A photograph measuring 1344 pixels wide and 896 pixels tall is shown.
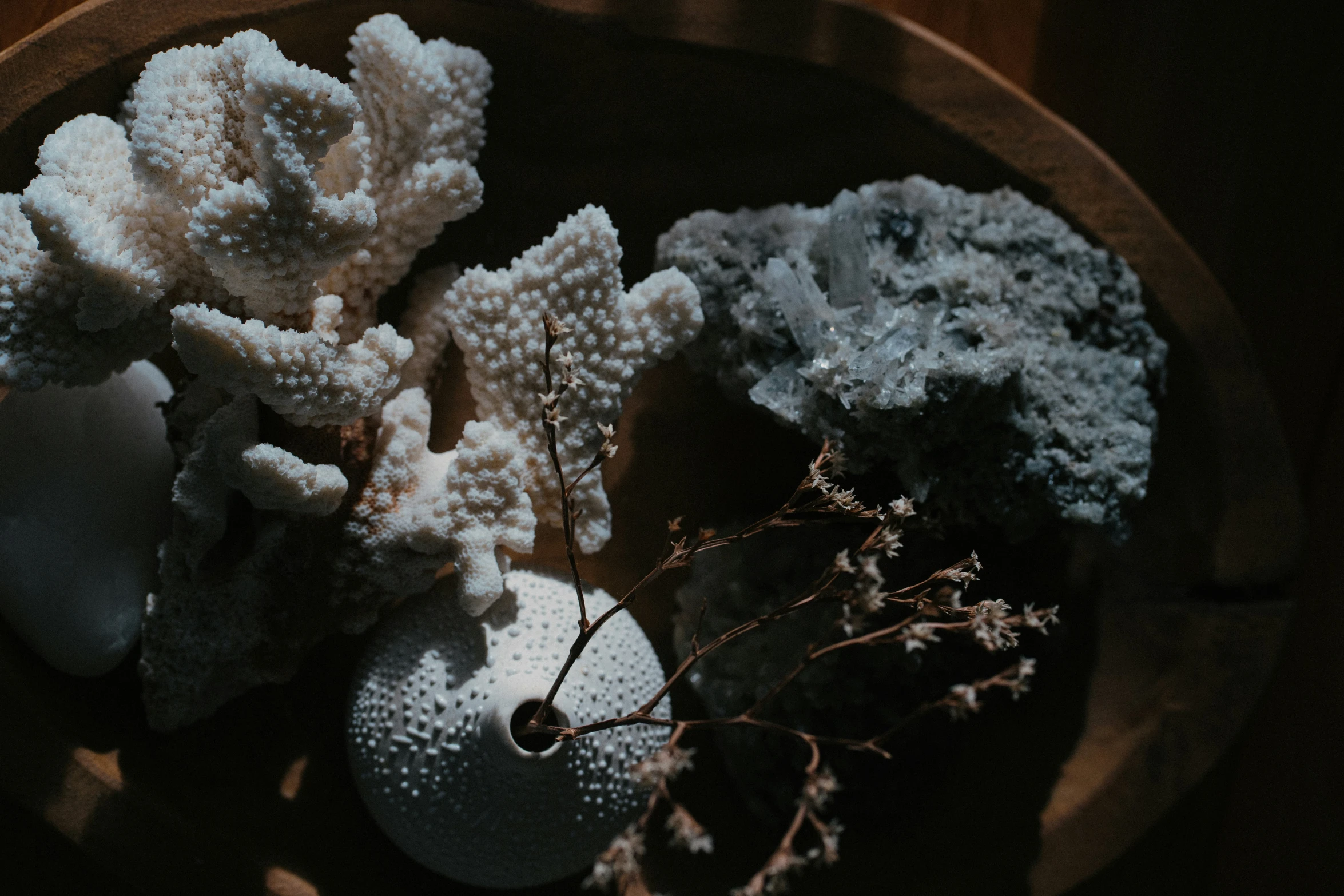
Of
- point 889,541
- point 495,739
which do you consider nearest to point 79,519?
point 495,739

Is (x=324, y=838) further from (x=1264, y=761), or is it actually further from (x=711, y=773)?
(x=1264, y=761)

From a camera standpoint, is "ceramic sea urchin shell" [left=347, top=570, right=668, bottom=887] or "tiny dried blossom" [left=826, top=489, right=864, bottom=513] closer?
"tiny dried blossom" [left=826, top=489, right=864, bottom=513]

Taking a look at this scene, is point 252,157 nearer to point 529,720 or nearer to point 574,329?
point 574,329

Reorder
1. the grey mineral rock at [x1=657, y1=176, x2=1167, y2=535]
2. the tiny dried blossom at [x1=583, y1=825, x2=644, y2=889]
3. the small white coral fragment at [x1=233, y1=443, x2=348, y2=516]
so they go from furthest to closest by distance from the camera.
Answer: the grey mineral rock at [x1=657, y1=176, x2=1167, y2=535], the small white coral fragment at [x1=233, y1=443, x2=348, y2=516], the tiny dried blossom at [x1=583, y1=825, x2=644, y2=889]

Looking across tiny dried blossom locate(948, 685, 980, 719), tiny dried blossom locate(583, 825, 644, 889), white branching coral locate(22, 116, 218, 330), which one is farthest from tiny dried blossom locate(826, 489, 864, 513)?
white branching coral locate(22, 116, 218, 330)

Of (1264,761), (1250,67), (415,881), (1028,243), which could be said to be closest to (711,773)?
(415,881)

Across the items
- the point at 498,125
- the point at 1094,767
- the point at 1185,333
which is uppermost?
the point at 498,125

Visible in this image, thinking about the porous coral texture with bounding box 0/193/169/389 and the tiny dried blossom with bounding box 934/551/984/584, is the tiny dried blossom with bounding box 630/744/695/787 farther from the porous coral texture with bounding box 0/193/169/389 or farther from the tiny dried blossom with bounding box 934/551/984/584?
the porous coral texture with bounding box 0/193/169/389
